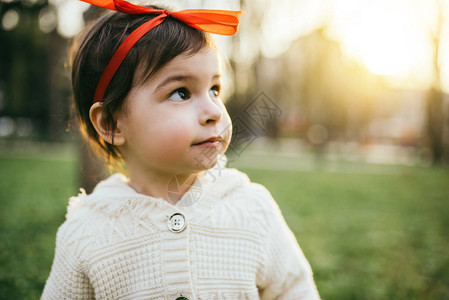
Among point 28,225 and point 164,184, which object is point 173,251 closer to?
point 164,184

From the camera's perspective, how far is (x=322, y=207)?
5.55 m

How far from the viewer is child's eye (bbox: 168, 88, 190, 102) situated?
1200mm

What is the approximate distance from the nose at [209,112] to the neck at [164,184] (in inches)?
11.2

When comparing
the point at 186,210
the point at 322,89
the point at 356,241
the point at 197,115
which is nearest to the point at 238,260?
the point at 186,210

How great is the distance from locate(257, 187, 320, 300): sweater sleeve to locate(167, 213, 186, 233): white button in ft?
1.17

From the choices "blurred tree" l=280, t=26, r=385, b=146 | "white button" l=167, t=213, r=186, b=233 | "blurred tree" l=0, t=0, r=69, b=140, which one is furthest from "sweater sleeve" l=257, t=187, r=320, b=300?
"blurred tree" l=280, t=26, r=385, b=146

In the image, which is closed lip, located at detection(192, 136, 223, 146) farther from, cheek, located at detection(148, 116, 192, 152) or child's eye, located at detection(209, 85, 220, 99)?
child's eye, located at detection(209, 85, 220, 99)

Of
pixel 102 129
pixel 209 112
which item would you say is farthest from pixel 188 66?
pixel 102 129

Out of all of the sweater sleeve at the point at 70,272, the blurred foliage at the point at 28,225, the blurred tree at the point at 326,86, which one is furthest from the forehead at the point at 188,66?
the blurred tree at the point at 326,86

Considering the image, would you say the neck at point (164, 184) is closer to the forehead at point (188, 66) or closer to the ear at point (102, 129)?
the ear at point (102, 129)

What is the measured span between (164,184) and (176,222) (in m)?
0.18

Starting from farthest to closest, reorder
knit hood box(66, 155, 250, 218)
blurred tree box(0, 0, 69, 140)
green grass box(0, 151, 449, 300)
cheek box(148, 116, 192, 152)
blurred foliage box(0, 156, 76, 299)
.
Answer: blurred tree box(0, 0, 69, 140) → green grass box(0, 151, 449, 300) → blurred foliage box(0, 156, 76, 299) → knit hood box(66, 155, 250, 218) → cheek box(148, 116, 192, 152)

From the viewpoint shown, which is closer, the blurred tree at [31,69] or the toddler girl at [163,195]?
the toddler girl at [163,195]

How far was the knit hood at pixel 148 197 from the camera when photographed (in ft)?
4.25
